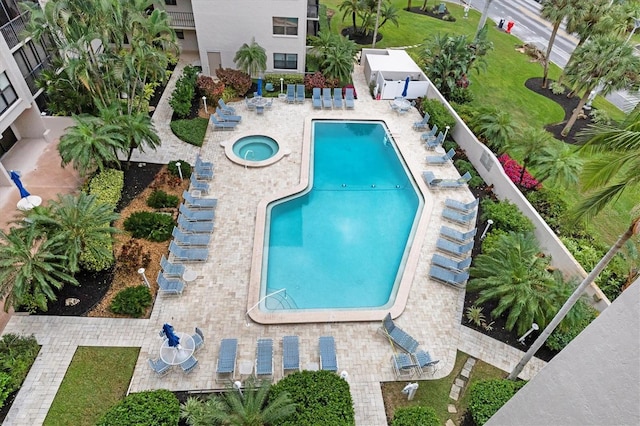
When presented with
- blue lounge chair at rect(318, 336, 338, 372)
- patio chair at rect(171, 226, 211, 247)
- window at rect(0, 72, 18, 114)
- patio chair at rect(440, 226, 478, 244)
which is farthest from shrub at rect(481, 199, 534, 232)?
window at rect(0, 72, 18, 114)

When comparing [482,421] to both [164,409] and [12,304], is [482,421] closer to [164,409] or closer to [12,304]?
[164,409]

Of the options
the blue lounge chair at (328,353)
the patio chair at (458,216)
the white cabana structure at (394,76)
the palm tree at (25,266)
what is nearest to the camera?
the palm tree at (25,266)

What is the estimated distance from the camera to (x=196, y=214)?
57.4 feet

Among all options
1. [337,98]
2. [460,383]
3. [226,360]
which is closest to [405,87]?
[337,98]

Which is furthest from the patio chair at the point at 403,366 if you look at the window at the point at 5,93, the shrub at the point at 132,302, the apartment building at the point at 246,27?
the apartment building at the point at 246,27

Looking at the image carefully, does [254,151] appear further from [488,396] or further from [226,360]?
[488,396]

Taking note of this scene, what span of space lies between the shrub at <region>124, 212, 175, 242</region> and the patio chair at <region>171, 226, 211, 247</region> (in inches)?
24.4

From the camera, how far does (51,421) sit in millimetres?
11188

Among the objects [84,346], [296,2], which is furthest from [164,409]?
[296,2]

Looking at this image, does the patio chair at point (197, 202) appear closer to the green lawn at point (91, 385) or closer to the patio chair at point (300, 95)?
the green lawn at point (91, 385)

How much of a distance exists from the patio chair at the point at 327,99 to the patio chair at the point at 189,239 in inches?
562

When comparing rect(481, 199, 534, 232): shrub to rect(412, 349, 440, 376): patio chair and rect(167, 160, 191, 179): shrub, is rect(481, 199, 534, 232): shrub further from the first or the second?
rect(167, 160, 191, 179): shrub

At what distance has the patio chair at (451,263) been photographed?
53.2 feet

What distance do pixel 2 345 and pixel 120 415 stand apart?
17.2ft
